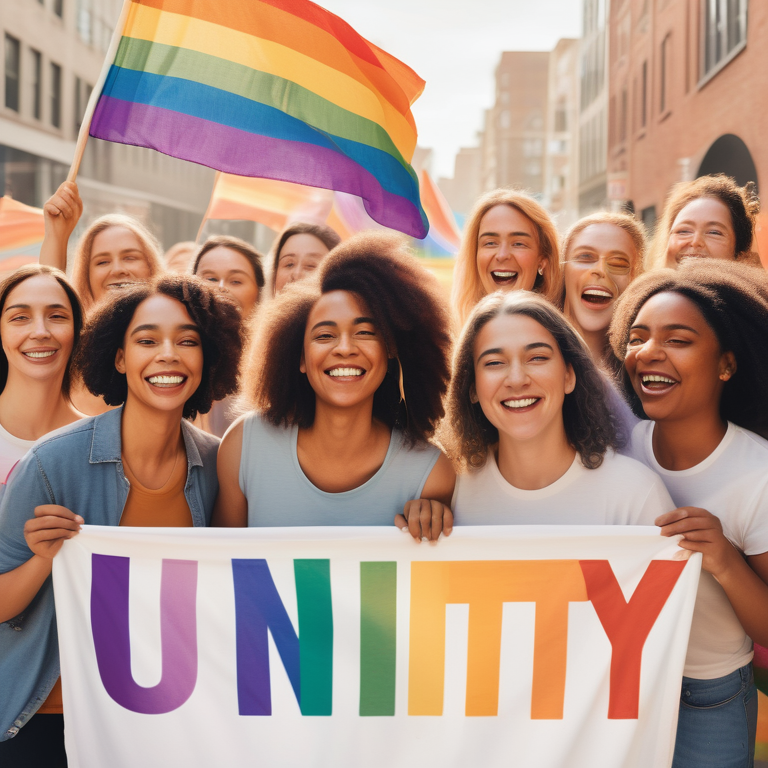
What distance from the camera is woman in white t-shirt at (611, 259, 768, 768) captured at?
92.7 inches

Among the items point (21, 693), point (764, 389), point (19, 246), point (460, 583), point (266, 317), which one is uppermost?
point (19, 246)

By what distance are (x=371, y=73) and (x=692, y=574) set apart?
273 cm

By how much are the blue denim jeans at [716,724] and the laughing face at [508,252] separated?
228 cm

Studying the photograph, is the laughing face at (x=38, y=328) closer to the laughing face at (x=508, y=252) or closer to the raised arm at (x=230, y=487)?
the raised arm at (x=230, y=487)

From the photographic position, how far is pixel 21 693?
2.59m

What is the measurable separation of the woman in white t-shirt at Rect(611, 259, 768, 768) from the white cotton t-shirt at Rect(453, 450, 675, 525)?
123mm

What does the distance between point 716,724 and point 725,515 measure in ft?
2.22

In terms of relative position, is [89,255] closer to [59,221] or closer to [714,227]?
[59,221]

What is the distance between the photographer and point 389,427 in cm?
303

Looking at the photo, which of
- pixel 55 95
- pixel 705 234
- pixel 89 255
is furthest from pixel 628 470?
pixel 55 95

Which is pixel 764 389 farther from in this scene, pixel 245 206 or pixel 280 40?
pixel 245 206

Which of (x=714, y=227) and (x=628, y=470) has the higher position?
(x=714, y=227)

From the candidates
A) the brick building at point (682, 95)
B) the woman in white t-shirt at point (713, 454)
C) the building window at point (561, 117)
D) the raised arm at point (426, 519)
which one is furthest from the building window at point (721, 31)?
the building window at point (561, 117)

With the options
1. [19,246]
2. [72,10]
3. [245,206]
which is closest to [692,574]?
[245,206]
